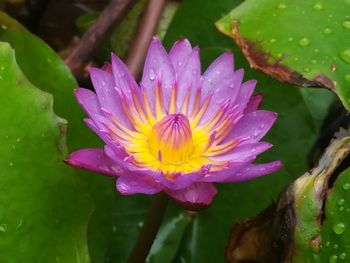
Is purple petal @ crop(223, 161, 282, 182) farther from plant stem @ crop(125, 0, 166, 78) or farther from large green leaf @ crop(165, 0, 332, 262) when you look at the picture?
plant stem @ crop(125, 0, 166, 78)

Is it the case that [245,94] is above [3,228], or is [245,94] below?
above

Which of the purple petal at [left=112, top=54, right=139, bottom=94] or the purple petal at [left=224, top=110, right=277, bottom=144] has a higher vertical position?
the purple petal at [left=112, top=54, right=139, bottom=94]

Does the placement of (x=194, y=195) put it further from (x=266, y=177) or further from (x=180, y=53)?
(x=266, y=177)

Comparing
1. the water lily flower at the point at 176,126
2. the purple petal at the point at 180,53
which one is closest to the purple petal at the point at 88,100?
the water lily flower at the point at 176,126

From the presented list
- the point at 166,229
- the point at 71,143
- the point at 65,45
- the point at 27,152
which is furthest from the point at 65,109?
the point at 65,45

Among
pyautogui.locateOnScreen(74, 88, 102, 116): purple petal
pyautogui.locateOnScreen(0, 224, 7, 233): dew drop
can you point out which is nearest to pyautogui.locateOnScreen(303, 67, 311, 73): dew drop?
pyautogui.locateOnScreen(74, 88, 102, 116): purple petal

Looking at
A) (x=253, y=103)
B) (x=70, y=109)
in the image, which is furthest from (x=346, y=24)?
(x=70, y=109)

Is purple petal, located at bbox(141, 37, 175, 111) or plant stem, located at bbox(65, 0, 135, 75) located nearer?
purple petal, located at bbox(141, 37, 175, 111)
